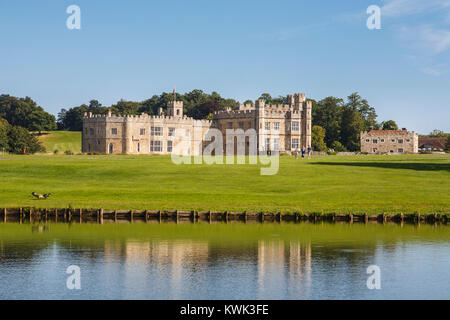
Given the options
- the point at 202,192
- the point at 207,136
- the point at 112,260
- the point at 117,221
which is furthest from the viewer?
the point at 207,136

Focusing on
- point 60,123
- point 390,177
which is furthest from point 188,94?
point 390,177

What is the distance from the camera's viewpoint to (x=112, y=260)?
1054 inches

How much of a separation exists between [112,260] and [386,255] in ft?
39.4

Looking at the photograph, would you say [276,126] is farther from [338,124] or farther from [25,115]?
[25,115]

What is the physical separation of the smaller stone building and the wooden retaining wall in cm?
10168

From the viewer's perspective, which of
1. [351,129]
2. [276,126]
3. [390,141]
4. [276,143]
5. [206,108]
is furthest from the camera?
[206,108]

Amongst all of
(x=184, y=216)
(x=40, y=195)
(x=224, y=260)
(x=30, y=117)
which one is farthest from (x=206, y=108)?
(x=224, y=260)

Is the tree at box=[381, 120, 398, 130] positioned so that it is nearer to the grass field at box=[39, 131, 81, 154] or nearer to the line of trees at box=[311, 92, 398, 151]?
the line of trees at box=[311, 92, 398, 151]

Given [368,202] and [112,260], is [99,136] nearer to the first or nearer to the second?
[368,202]

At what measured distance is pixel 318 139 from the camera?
129 meters

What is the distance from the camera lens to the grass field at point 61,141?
148500 mm

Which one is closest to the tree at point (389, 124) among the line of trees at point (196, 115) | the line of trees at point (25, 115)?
the line of trees at point (196, 115)

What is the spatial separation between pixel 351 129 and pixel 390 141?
9.60 m

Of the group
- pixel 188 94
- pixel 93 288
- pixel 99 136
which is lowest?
pixel 93 288
